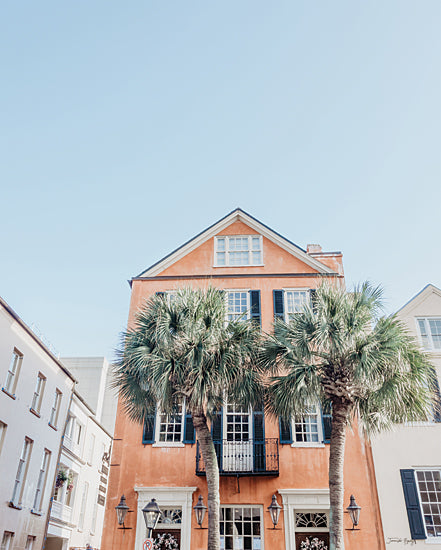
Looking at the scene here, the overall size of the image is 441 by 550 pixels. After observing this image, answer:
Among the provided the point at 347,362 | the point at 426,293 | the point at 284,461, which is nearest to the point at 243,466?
the point at 284,461

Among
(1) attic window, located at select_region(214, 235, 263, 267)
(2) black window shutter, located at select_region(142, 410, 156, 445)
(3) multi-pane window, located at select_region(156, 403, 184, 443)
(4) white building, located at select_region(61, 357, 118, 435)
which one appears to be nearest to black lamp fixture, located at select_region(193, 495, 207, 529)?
(3) multi-pane window, located at select_region(156, 403, 184, 443)

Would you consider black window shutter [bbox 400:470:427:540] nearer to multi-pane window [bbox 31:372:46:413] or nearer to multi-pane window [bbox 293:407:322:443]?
multi-pane window [bbox 293:407:322:443]

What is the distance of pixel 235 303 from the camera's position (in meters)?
21.0

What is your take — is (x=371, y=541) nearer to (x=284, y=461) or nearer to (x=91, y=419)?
(x=284, y=461)

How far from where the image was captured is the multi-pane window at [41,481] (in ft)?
70.3

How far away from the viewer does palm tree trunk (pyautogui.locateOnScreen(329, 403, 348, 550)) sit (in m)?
12.9

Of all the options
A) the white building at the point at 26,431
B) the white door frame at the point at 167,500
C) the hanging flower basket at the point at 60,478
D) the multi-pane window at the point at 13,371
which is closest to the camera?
the white door frame at the point at 167,500

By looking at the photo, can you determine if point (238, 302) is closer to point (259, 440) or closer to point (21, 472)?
point (259, 440)

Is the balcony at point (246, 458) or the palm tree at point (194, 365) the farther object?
the balcony at point (246, 458)

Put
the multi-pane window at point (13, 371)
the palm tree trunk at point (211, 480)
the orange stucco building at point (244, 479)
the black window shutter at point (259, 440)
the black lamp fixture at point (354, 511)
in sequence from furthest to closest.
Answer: the multi-pane window at point (13, 371) → the black window shutter at point (259, 440) → the orange stucco building at point (244, 479) → the black lamp fixture at point (354, 511) → the palm tree trunk at point (211, 480)

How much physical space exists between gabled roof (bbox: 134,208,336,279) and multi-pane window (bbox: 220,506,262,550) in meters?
9.81

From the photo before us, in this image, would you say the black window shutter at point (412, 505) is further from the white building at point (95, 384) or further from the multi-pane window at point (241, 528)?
the white building at point (95, 384)

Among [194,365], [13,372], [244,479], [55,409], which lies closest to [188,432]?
[244,479]

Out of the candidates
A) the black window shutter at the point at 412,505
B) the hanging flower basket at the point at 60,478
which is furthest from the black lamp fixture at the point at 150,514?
the hanging flower basket at the point at 60,478
